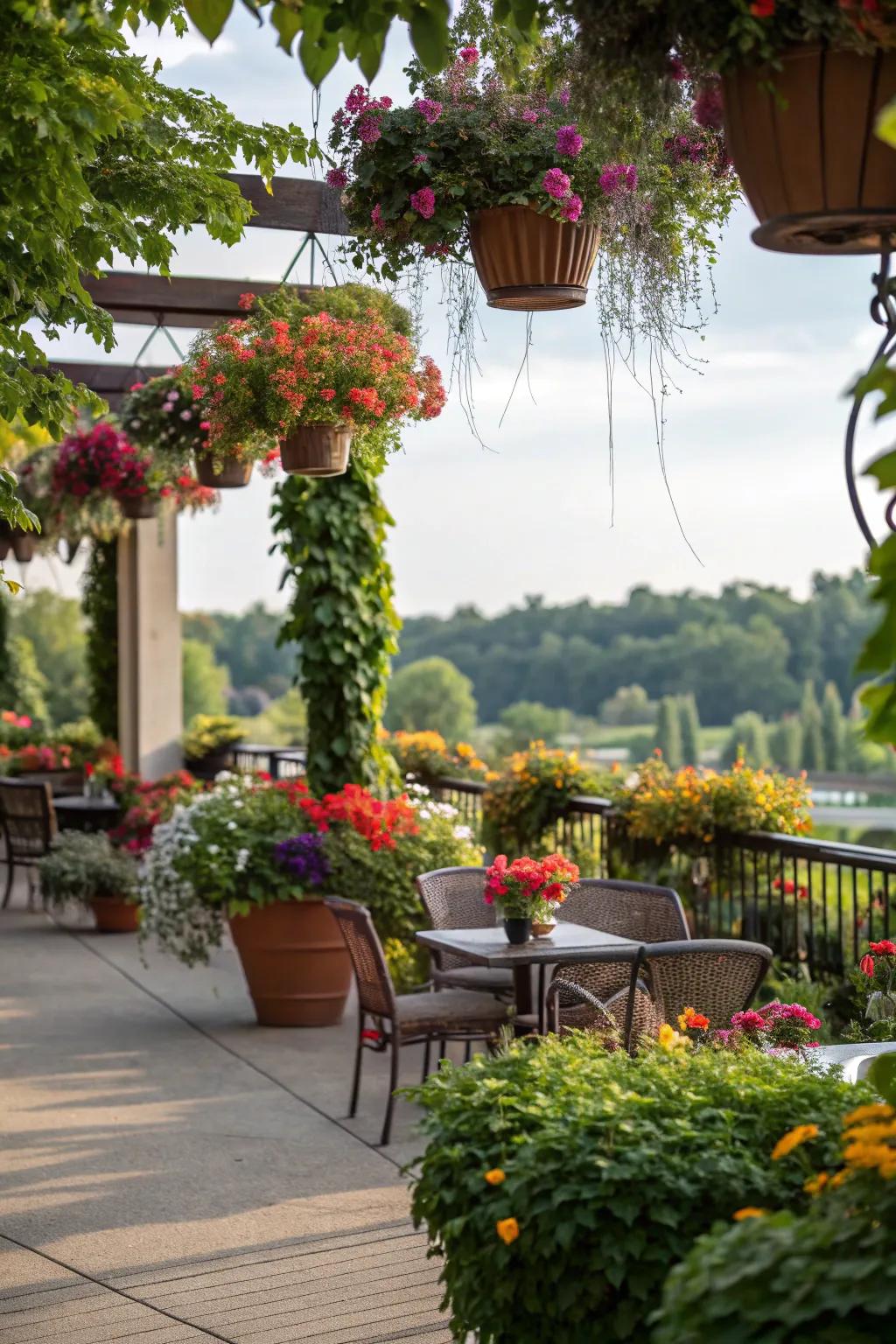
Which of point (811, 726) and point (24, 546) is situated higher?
point (24, 546)

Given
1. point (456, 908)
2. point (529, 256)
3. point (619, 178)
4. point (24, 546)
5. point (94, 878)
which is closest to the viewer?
point (619, 178)

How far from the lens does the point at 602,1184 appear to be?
2.02 m

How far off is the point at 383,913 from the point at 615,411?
3.61 metres

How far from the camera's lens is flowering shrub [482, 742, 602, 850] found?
718 cm

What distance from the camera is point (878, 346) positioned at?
1936 mm

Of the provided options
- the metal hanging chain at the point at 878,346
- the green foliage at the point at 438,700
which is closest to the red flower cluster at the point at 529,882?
the metal hanging chain at the point at 878,346

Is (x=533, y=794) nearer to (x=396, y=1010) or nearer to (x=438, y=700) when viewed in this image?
(x=396, y=1010)

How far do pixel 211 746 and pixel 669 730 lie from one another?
26.6 meters

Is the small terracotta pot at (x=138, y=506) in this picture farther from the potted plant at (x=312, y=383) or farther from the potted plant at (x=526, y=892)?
the potted plant at (x=526, y=892)

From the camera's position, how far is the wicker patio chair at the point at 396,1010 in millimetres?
4863

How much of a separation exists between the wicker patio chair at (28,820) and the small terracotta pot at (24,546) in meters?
1.64

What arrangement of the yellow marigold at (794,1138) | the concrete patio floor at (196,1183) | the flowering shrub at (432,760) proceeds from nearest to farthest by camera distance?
the yellow marigold at (794,1138), the concrete patio floor at (196,1183), the flowering shrub at (432,760)

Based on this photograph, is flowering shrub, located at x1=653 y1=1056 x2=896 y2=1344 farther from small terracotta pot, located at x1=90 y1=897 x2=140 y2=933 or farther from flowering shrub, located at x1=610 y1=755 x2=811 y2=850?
small terracotta pot, located at x1=90 y1=897 x2=140 y2=933

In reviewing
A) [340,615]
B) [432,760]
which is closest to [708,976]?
[340,615]
